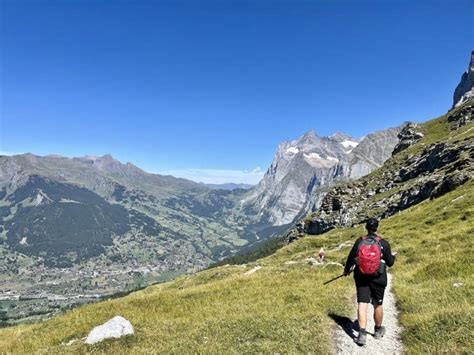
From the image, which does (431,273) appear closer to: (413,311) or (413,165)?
(413,311)

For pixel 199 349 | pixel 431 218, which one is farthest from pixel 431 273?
pixel 431 218

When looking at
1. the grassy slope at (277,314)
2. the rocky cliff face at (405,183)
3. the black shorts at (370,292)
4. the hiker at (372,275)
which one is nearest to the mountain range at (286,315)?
the grassy slope at (277,314)

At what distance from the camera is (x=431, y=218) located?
188ft

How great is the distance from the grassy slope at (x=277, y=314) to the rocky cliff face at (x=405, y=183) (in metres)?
59.6

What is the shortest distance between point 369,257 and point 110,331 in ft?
37.0

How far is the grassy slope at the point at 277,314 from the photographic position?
1466cm

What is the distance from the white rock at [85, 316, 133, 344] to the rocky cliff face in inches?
2964

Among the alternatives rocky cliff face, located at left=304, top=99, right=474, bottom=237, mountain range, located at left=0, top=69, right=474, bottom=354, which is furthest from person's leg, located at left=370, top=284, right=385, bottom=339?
rocky cliff face, located at left=304, top=99, right=474, bottom=237

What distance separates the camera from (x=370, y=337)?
15.8m

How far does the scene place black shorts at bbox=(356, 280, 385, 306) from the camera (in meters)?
15.5

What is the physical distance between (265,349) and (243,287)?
13.7 metres

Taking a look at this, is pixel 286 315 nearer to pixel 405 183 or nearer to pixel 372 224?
pixel 372 224

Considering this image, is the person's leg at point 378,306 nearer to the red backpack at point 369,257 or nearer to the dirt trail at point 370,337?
the dirt trail at point 370,337

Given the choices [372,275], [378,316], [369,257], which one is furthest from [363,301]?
[369,257]
